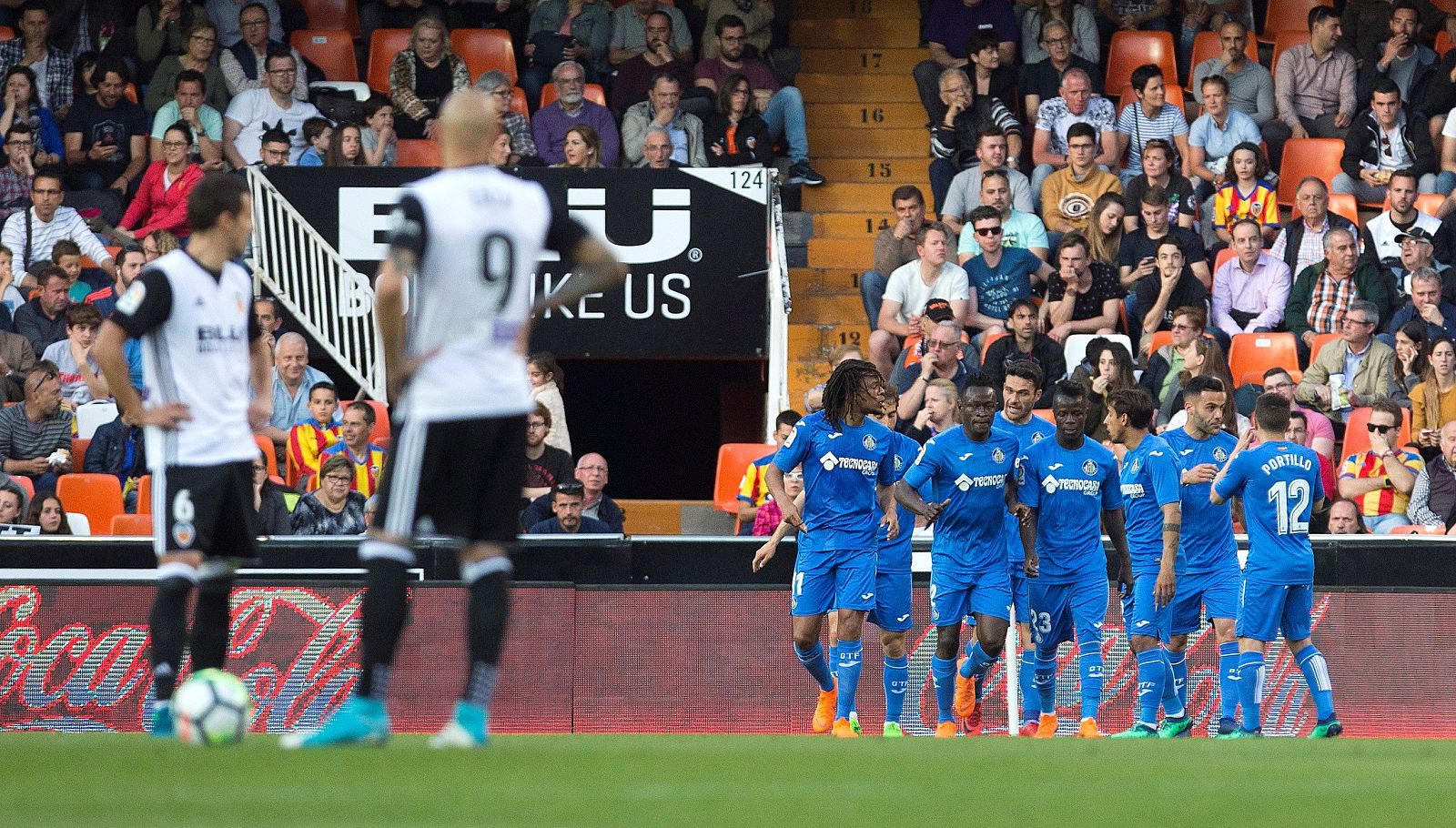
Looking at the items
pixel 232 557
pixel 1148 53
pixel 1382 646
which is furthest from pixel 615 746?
pixel 1148 53

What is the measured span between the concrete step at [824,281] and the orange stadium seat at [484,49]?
11.4 ft

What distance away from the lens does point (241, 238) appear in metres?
6.77

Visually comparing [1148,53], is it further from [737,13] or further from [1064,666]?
[1064,666]

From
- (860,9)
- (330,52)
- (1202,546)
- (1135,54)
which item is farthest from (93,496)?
(1135,54)

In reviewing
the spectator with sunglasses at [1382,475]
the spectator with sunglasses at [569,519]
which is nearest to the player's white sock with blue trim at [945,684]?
the spectator with sunglasses at [569,519]

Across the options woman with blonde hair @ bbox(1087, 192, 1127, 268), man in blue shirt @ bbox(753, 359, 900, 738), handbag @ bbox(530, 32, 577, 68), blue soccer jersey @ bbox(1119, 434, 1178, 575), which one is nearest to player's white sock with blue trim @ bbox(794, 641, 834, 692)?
man in blue shirt @ bbox(753, 359, 900, 738)

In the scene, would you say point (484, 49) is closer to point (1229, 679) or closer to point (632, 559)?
point (632, 559)

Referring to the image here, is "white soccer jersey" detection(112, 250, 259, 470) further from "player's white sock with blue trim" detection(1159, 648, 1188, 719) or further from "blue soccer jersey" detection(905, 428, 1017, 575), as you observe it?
"player's white sock with blue trim" detection(1159, 648, 1188, 719)

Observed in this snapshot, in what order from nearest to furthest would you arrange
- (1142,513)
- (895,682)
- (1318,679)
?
(1318,679)
(895,682)
(1142,513)

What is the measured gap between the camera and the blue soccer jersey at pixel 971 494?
1109 centimetres

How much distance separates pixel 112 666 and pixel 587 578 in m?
2.96

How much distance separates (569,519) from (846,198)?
6109 millimetres

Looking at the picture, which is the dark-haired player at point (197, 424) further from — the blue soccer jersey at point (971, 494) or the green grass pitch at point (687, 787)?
the blue soccer jersey at point (971, 494)

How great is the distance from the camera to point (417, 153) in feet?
55.8
